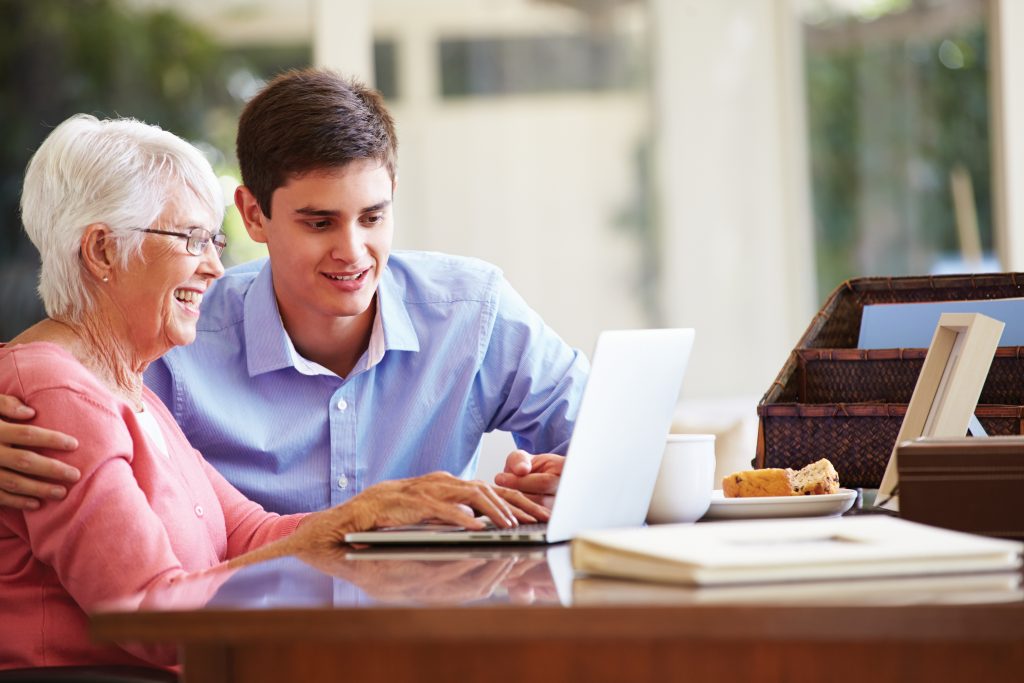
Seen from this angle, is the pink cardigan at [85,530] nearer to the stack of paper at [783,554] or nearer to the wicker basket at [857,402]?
the stack of paper at [783,554]

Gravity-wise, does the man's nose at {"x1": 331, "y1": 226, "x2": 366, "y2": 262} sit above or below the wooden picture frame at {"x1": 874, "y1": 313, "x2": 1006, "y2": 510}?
above

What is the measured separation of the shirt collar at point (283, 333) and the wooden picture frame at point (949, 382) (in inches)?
36.9

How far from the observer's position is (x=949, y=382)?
1563 millimetres

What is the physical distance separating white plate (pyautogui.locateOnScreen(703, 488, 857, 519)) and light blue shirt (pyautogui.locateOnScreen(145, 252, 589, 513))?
0.68 metres

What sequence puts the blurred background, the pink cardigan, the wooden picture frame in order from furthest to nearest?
the blurred background
the wooden picture frame
the pink cardigan

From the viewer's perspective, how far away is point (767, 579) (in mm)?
920

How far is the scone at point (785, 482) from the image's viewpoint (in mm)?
1518

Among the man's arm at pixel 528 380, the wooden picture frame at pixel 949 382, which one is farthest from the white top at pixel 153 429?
the wooden picture frame at pixel 949 382

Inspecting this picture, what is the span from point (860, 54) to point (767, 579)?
4404mm

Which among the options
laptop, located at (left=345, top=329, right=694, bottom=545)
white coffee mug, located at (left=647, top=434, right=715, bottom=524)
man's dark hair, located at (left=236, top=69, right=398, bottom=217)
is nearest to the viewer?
laptop, located at (left=345, top=329, right=694, bottom=545)

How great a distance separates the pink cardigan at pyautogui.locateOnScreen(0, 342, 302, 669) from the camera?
133 cm

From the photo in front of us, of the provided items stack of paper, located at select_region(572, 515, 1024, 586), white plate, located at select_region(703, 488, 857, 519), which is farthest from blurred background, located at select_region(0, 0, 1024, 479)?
stack of paper, located at select_region(572, 515, 1024, 586)

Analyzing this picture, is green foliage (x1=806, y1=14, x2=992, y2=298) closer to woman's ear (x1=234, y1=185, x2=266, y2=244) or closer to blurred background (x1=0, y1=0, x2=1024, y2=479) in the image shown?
blurred background (x1=0, y1=0, x2=1024, y2=479)

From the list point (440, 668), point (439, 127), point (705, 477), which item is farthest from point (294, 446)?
point (439, 127)
